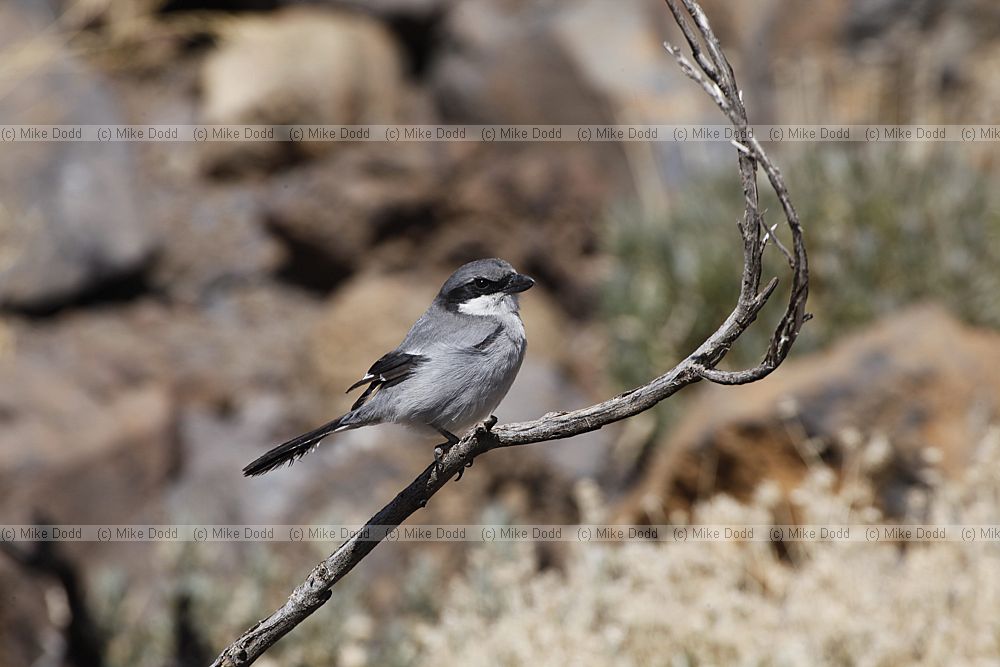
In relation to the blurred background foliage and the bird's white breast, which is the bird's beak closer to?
the bird's white breast

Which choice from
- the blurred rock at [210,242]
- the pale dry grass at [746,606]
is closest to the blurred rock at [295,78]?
the blurred rock at [210,242]

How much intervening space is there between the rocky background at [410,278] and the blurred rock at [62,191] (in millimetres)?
23

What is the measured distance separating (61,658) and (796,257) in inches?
182

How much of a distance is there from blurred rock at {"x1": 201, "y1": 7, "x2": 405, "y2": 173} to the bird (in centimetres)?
615

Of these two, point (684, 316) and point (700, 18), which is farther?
point (684, 316)

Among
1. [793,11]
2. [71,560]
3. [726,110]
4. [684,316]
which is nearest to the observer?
[726,110]

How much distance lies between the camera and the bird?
307 cm

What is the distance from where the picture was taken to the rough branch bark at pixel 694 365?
71.6 inches

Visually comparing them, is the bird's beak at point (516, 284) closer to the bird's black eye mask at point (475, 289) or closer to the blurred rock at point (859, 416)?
the bird's black eye mask at point (475, 289)

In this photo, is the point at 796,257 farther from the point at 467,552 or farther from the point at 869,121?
the point at 869,121

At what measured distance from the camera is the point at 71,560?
5637 mm

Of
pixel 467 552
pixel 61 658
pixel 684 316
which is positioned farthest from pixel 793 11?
pixel 61 658

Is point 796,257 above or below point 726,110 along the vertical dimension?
below

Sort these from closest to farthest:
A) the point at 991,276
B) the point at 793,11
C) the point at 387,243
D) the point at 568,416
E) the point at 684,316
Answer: the point at 568,416 → the point at 991,276 → the point at 684,316 → the point at 387,243 → the point at 793,11
